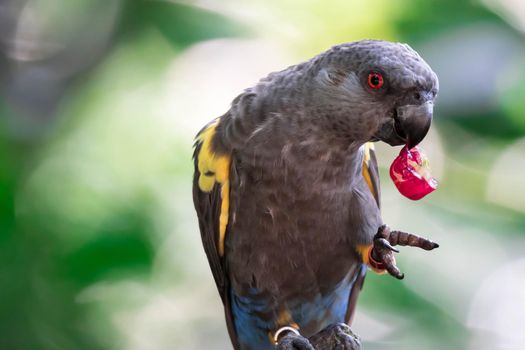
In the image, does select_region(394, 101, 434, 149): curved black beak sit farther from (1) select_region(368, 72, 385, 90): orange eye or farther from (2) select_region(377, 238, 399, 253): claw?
(2) select_region(377, 238, 399, 253): claw

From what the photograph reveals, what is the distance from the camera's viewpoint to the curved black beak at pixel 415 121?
1479 millimetres

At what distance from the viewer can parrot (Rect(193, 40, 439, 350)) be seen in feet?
5.05

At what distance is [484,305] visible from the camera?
2998 millimetres

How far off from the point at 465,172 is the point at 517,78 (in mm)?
461

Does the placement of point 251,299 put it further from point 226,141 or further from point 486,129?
point 486,129

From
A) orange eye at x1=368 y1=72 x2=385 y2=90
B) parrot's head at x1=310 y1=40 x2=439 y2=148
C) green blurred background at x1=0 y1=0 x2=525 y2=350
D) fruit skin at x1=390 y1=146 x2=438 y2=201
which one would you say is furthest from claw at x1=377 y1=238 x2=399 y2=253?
green blurred background at x1=0 y1=0 x2=525 y2=350

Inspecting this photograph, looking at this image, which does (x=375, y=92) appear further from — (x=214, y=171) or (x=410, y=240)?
(x=214, y=171)

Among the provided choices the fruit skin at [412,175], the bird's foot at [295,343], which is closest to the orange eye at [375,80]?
the fruit skin at [412,175]

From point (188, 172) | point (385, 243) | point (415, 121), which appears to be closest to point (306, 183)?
point (385, 243)

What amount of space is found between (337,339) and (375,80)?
589 millimetres

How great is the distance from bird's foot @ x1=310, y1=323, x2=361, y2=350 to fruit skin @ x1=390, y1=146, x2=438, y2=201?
0.35m

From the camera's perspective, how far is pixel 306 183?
5.62 ft

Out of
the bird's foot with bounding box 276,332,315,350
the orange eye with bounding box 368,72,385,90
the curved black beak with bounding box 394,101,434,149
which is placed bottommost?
the bird's foot with bounding box 276,332,315,350

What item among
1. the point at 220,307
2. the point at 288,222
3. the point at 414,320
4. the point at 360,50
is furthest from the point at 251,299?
the point at 220,307
